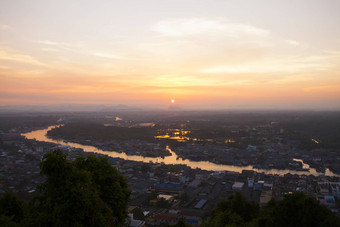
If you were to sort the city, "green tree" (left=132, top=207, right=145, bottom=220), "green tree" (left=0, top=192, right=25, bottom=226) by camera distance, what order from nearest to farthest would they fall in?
"green tree" (left=0, top=192, right=25, bottom=226)
"green tree" (left=132, top=207, right=145, bottom=220)
the city

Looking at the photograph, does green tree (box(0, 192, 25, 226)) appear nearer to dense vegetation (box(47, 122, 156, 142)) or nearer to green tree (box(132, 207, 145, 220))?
green tree (box(132, 207, 145, 220))

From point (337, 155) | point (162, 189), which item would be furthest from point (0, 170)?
point (337, 155)

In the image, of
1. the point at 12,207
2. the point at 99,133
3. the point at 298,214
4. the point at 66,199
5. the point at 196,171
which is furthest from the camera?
the point at 99,133

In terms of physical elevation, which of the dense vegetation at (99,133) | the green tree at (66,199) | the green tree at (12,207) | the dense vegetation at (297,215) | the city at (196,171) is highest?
the green tree at (66,199)

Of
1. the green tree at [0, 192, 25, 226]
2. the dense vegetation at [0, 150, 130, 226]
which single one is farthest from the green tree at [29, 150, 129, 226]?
the green tree at [0, 192, 25, 226]

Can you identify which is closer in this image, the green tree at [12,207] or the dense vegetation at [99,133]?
the green tree at [12,207]

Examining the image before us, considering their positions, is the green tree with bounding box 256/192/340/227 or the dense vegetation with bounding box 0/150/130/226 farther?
the green tree with bounding box 256/192/340/227

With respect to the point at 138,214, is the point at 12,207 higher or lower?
higher

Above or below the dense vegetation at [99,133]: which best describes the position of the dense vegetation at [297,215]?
above

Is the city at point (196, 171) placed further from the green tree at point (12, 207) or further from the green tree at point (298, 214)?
the green tree at point (298, 214)

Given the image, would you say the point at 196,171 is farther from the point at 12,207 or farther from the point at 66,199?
the point at 66,199

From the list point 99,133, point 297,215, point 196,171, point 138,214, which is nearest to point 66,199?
point 297,215

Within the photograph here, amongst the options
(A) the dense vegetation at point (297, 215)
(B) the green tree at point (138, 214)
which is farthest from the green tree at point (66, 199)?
(B) the green tree at point (138, 214)
